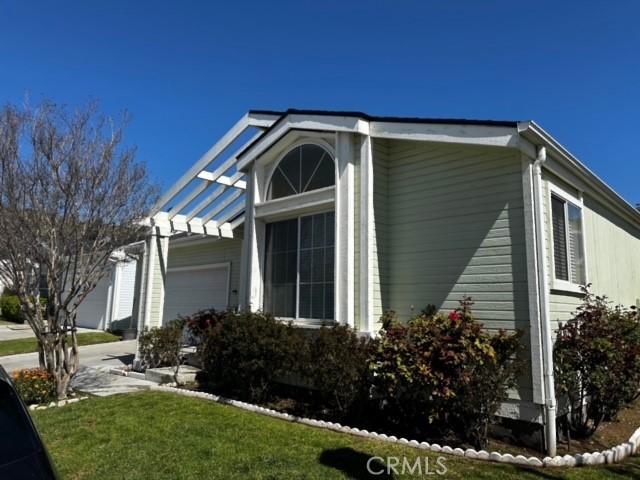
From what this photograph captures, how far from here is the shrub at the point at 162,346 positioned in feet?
31.7

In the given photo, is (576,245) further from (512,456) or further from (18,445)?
(18,445)

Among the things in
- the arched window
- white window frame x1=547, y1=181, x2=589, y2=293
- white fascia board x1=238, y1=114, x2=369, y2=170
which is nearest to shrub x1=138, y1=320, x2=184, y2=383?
the arched window

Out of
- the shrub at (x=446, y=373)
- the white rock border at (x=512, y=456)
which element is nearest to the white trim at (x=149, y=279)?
the white rock border at (x=512, y=456)

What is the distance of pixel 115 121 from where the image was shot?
870 centimetres

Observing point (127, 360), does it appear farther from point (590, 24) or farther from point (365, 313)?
point (590, 24)

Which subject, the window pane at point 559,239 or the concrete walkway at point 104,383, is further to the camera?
the concrete walkway at point 104,383

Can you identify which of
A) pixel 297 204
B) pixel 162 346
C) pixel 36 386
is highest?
pixel 297 204

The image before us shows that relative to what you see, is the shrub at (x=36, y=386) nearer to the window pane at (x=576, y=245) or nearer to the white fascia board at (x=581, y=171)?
the white fascia board at (x=581, y=171)

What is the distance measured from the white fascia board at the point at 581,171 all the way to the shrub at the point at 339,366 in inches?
146

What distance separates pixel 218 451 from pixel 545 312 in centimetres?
439

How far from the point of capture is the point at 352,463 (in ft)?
15.0

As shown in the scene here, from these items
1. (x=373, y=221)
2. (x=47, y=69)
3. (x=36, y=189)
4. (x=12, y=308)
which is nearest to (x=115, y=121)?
(x=36, y=189)

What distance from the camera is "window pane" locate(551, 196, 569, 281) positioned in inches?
267

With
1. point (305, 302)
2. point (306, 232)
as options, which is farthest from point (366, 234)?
point (305, 302)
